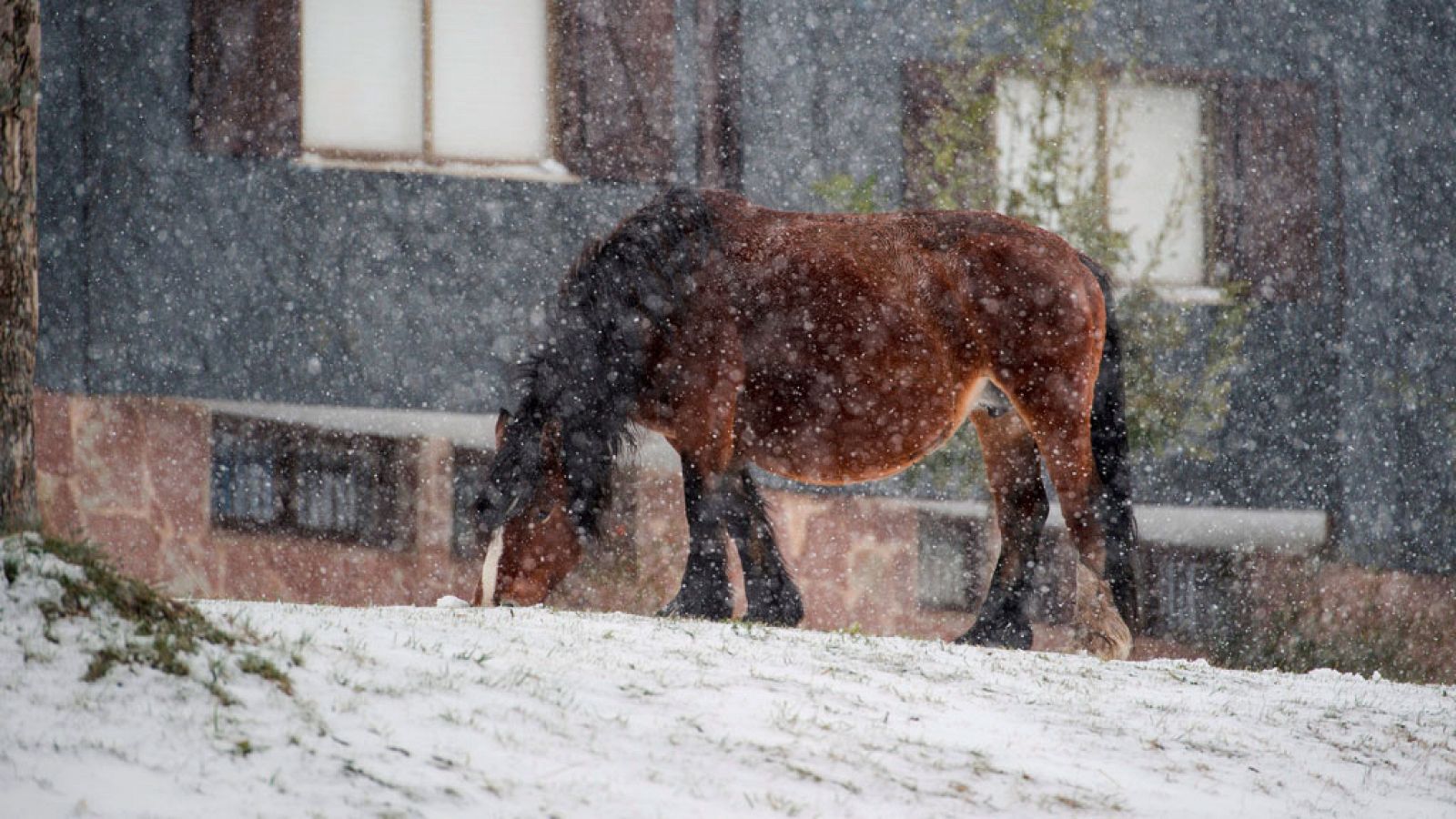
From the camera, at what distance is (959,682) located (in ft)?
18.5

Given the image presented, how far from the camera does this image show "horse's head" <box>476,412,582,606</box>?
657 centimetres

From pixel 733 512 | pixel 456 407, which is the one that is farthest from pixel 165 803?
pixel 456 407

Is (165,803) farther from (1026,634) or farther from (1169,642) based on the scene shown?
(1169,642)

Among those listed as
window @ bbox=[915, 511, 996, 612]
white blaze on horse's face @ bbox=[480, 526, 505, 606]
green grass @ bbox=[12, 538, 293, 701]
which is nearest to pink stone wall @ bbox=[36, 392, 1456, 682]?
window @ bbox=[915, 511, 996, 612]

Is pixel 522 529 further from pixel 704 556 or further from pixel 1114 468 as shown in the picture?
pixel 1114 468

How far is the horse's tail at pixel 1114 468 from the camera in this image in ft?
23.8

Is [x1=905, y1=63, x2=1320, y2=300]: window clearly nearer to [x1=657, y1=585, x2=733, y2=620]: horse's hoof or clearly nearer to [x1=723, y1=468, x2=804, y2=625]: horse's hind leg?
[x1=723, y1=468, x2=804, y2=625]: horse's hind leg

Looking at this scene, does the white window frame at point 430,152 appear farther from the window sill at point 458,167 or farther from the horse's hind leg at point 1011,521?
the horse's hind leg at point 1011,521

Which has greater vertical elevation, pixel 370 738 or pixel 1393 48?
pixel 1393 48

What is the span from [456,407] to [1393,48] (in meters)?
8.26

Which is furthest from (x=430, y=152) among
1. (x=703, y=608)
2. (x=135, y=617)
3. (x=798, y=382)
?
(x=135, y=617)

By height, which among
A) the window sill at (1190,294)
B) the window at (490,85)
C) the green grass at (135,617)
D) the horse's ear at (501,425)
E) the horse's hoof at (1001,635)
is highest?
the window at (490,85)

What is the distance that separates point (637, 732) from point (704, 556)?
8.40 ft

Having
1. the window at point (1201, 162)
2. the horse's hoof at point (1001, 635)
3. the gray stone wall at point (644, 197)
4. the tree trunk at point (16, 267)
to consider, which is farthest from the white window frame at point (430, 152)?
the tree trunk at point (16, 267)
